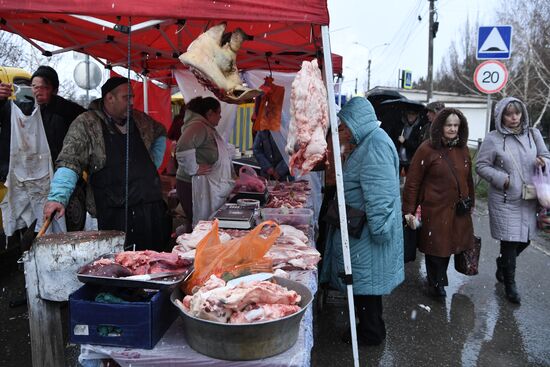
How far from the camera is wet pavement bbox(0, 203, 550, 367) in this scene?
3660mm

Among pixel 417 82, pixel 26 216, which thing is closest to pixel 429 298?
pixel 26 216

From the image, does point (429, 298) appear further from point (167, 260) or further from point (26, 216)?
point (26, 216)

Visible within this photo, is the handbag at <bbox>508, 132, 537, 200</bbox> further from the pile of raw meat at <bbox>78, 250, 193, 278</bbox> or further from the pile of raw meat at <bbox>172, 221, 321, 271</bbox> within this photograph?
the pile of raw meat at <bbox>78, 250, 193, 278</bbox>

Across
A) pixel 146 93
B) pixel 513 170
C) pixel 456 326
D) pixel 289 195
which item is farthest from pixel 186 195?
pixel 513 170

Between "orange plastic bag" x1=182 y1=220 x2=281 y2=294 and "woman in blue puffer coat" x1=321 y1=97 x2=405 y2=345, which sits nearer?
"orange plastic bag" x1=182 y1=220 x2=281 y2=294

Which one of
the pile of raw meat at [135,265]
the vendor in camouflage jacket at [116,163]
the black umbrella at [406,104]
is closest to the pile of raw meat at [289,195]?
the vendor in camouflage jacket at [116,163]

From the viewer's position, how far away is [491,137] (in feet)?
15.2

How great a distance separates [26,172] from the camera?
4324mm

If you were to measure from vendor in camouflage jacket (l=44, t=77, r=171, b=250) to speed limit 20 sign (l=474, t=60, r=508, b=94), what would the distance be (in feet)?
21.8

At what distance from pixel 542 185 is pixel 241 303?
3.72 metres

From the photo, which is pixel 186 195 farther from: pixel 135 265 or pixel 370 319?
pixel 135 265

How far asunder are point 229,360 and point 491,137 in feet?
12.9

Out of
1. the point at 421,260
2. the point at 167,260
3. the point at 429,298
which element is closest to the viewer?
the point at 167,260

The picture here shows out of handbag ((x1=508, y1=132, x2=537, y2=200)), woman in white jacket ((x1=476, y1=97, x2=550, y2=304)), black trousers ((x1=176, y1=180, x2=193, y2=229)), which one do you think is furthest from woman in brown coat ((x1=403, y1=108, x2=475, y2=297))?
black trousers ((x1=176, y1=180, x2=193, y2=229))
